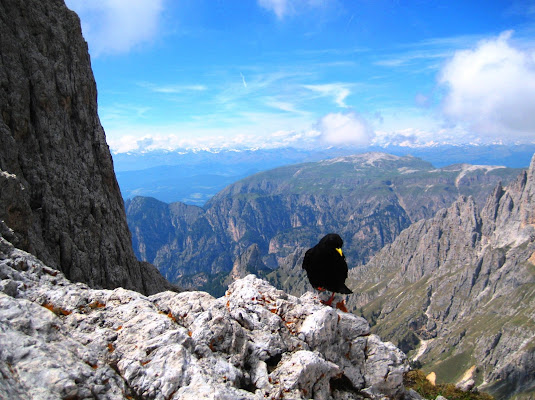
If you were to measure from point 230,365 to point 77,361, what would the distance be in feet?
12.4

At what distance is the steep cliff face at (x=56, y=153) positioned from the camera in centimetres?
2198

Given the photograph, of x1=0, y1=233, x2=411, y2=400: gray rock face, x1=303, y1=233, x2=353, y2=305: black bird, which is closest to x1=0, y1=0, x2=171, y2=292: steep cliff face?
x1=0, y1=233, x2=411, y2=400: gray rock face

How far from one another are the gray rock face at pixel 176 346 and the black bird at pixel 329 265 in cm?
104

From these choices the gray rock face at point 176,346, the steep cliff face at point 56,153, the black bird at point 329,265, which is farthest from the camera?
the steep cliff face at point 56,153

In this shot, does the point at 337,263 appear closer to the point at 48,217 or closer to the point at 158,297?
the point at 158,297

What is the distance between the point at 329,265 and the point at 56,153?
2386 cm

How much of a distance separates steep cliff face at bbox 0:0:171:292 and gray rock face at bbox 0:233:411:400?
34.6ft

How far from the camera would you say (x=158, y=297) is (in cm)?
1258

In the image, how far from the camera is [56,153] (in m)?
26.4

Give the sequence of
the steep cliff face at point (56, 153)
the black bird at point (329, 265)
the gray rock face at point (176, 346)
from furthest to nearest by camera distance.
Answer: the steep cliff face at point (56, 153), the black bird at point (329, 265), the gray rock face at point (176, 346)

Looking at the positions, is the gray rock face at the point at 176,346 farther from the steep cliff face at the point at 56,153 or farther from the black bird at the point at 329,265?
the steep cliff face at the point at 56,153

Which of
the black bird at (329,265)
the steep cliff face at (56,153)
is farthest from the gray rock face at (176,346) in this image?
the steep cliff face at (56,153)

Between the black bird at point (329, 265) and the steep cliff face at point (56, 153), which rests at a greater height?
the steep cliff face at point (56, 153)

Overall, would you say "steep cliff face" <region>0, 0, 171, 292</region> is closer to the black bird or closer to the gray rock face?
the gray rock face
